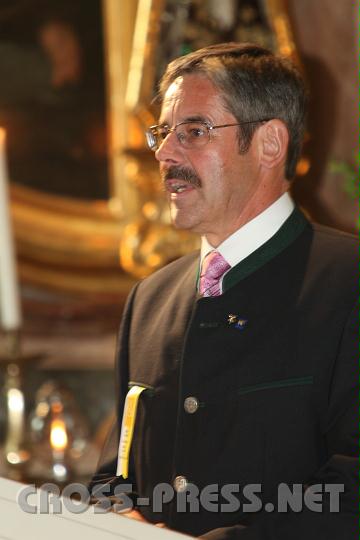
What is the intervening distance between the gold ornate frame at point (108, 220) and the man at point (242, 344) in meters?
1.11

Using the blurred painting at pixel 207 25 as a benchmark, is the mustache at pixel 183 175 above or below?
below

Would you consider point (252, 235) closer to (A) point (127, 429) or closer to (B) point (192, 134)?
(B) point (192, 134)

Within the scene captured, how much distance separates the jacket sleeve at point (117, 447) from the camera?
1645 mm

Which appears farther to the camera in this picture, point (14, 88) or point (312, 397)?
point (14, 88)

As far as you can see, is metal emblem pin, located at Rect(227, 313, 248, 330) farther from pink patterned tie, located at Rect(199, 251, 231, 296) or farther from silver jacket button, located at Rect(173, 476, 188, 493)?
silver jacket button, located at Rect(173, 476, 188, 493)

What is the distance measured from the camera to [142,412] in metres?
1.63

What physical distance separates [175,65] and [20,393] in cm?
89

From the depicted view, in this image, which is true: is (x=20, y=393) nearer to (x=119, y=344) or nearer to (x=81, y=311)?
(x=119, y=344)

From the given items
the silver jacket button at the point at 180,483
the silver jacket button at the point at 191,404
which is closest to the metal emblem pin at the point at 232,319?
the silver jacket button at the point at 191,404

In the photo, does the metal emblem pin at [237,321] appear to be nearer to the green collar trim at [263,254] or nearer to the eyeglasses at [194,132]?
the green collar trim at [263,254]

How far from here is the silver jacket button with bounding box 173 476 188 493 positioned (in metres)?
1.50

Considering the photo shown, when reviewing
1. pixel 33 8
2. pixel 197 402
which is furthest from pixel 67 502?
pixel 33 8

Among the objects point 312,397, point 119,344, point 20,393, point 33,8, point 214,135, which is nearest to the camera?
point 312,397

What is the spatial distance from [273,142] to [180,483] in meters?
0.59
